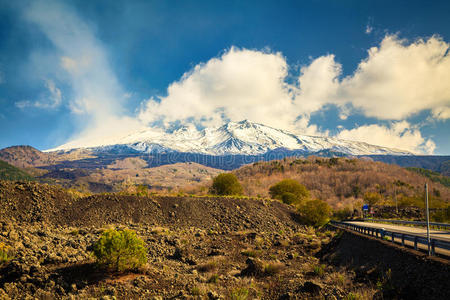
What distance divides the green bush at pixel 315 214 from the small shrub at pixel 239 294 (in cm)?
3106

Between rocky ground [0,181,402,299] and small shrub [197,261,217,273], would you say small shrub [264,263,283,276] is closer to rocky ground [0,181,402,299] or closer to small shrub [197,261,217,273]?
rocky ground [0,181,402,299]

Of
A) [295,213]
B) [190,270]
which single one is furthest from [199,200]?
[190,270]

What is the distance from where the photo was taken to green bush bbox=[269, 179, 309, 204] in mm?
54375

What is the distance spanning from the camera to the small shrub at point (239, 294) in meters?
10.8

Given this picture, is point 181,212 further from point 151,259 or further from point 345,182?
point 345,182

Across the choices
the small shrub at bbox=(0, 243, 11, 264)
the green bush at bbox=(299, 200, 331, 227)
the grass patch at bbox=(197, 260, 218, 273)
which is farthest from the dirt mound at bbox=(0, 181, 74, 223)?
the green bush at bbox=(299, 200, 331, 227)

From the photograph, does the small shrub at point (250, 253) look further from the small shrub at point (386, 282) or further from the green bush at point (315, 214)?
the green bush at point (315, 214)

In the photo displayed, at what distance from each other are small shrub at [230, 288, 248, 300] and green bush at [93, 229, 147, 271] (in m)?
4.82

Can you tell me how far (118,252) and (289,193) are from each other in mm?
47283

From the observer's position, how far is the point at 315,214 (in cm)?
3969

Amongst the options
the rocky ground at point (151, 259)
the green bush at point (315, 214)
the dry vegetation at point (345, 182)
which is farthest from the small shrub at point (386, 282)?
the dry vegetation at point (345, 182)

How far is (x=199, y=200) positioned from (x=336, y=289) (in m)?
27.0

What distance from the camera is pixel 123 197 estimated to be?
32.4 m

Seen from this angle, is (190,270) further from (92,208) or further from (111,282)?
(92,208)
